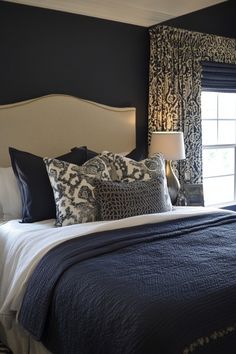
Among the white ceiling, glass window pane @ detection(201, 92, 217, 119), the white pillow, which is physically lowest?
the white pillow

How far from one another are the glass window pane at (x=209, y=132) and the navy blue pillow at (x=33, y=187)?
2.23m

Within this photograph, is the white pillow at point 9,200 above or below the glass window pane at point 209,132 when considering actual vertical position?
below

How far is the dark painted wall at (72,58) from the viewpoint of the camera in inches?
121

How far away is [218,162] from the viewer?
4613 mm

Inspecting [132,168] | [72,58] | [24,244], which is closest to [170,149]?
[132,168]

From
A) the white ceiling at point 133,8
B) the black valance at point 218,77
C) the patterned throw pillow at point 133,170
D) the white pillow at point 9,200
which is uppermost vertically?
the white ceiling at point 133,8

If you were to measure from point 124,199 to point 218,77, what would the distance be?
93.4 inches

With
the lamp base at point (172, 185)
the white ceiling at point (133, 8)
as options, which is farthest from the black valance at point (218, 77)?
the lamp base at point (172, 185)

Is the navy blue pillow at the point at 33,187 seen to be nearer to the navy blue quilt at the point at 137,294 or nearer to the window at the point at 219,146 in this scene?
the navy blue quilt at the point at 137,294

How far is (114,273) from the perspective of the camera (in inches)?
67.5

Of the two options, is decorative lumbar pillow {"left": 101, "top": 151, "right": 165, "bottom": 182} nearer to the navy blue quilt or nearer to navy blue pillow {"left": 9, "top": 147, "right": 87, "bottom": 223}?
navy blue pillow {"left": 9, "top": 147, "right": 87, "bottom": 223}

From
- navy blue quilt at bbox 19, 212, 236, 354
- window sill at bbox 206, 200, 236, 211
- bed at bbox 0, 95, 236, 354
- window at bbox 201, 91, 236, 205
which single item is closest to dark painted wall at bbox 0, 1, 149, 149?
bed at bbox 0, 95, 236, 354

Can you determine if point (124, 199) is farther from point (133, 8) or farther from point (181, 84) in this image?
point (133, 8)

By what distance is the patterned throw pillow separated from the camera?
278 cm
